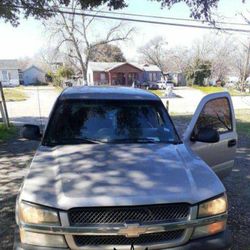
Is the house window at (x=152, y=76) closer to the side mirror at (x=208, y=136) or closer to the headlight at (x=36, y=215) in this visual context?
the side mirror at (x=208, y=136)

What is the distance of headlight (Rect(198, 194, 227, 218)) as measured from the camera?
3031mm

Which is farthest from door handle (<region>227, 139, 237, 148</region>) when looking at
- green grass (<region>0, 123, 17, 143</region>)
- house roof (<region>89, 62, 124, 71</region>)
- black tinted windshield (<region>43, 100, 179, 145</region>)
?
house roof (<region>89, 62, 124, 71</region>)

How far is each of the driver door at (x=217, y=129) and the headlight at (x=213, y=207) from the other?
1.53 meters

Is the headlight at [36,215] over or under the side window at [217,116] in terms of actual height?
under

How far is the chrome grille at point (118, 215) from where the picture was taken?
9.36 feet

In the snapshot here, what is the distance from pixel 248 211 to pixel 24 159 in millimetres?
5201

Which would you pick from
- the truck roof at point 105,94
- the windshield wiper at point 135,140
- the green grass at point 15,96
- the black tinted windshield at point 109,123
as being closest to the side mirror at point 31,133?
the black tinted windshield at point 109,123

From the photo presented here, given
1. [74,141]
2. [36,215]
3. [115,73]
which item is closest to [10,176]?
[74,141]

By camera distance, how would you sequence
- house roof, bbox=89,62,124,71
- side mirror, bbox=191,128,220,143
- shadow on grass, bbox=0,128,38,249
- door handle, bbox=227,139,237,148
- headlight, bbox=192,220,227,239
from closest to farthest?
1. headlight, bbox=192,220,227,239
2. side mirror, bbox=191,128,220,143
3. shadow on grass, bbox=0,128,38,249
4. door handle, bbox=227,139,237,148
5. house roof, bbox=89,62,124,71

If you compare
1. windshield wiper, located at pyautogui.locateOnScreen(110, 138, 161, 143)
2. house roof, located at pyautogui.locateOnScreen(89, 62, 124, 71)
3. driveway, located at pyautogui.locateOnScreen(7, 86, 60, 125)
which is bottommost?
driveway, located at pyautogui.locateOnScreen(7, 86, 60, 125)

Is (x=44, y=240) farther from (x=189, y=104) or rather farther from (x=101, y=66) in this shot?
(x=101, y=66)

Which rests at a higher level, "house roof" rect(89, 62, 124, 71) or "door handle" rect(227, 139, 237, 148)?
"door handle" rect(227, 139, 237, 148)

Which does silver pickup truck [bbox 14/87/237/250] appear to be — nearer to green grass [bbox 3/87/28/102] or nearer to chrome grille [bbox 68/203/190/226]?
chrome grille [bbox 68/203/190/226]

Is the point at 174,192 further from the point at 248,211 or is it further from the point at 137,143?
the point at 248,211
